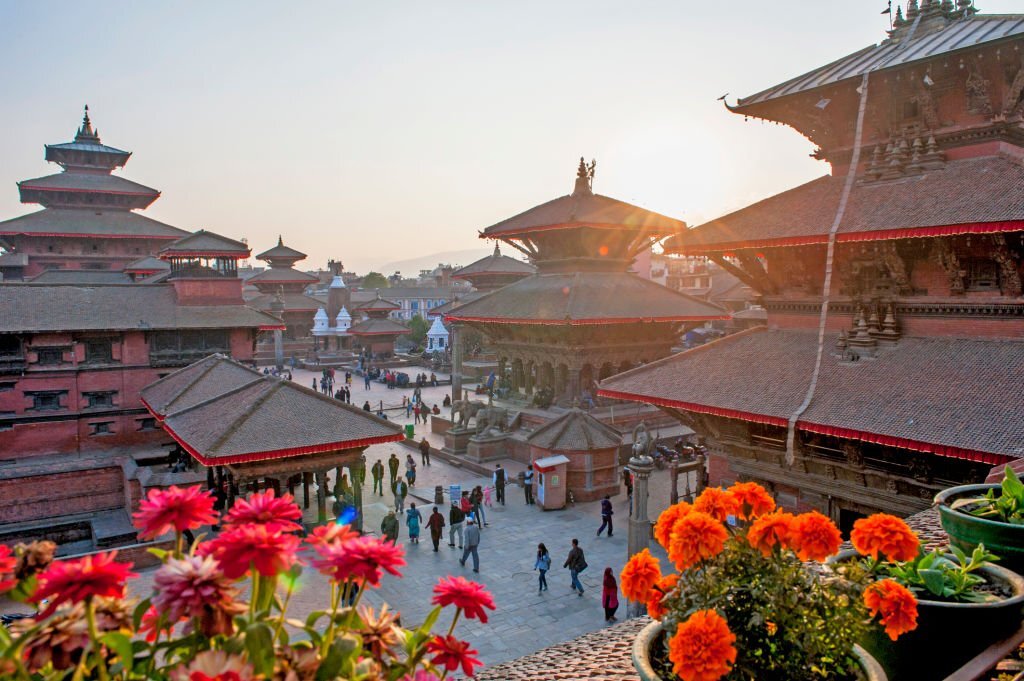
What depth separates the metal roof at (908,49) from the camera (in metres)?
11.1

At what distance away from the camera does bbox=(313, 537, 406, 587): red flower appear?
2389 mm

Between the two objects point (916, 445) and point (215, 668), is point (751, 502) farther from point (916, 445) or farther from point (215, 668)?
point (916, 445)

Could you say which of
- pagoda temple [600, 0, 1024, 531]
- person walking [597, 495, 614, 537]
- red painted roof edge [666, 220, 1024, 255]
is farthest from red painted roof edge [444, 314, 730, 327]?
red painted roof edge [666, 220, 1024, 255]

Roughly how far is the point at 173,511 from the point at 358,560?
28.7 inches

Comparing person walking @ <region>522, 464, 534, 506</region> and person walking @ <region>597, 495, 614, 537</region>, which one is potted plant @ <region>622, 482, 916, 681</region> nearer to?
person walking @ <region>597, 495, 614, 537</region>

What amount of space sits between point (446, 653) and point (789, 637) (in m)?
1.68

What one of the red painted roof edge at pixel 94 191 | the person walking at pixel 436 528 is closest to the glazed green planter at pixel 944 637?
the person walking at pixel 436 528

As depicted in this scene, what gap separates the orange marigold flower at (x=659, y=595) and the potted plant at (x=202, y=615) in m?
1.45

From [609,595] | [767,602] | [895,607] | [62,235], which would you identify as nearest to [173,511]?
[767,602]

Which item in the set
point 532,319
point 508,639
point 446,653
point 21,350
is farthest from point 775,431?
point 21,350

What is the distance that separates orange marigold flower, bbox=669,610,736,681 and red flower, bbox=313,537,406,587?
135 centimetres

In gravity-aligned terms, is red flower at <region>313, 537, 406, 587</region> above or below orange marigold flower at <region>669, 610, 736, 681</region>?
above

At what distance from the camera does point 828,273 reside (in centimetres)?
1230

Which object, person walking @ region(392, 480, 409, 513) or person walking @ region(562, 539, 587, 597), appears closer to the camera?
person walking @ region(562, 539, 587, 597)
